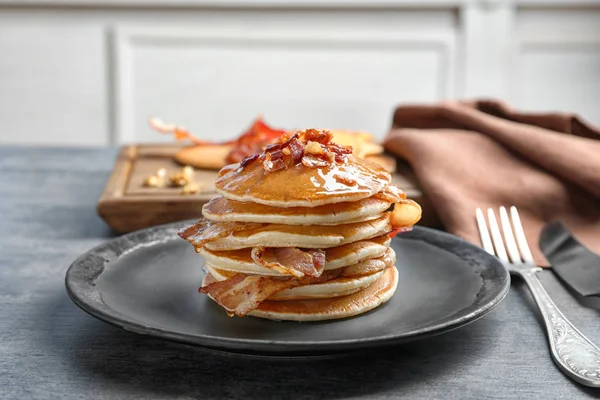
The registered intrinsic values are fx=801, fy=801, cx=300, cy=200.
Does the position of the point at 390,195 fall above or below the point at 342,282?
above

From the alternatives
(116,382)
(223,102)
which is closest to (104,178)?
(116,382)

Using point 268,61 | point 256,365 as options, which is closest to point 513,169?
point 256,365

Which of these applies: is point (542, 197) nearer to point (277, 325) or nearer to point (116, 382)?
point (277, 325)

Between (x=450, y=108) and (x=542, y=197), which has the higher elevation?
(x=450, y=108)

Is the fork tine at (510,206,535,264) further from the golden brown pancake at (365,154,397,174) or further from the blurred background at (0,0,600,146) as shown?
the blurred background at (0,0,600,146)

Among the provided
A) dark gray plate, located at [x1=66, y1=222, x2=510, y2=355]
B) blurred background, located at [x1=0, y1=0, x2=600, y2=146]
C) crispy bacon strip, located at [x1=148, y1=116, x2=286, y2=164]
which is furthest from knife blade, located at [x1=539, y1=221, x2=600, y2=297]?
blurred background, located at [x1=0, y1=0, x2=600, y2=146]

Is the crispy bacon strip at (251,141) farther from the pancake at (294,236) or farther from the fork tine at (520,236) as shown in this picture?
the pancake at (294,236)

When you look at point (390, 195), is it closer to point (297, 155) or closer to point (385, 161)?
point (297, 155)
